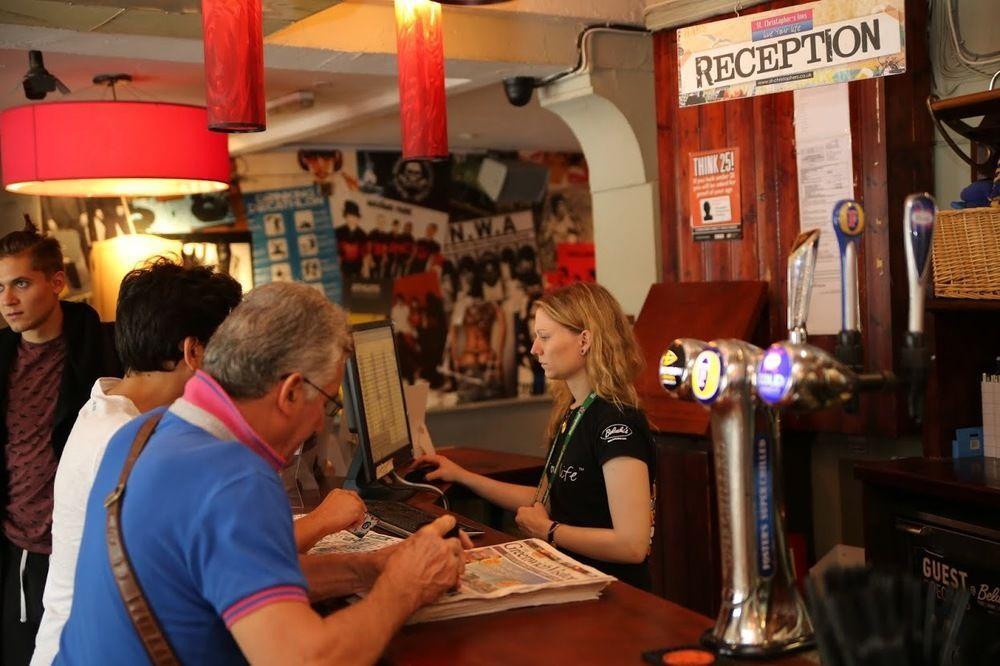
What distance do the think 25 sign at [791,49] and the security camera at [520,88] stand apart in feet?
3.07

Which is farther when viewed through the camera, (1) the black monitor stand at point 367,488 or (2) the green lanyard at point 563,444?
(1) the black monitor stand at point 367,488

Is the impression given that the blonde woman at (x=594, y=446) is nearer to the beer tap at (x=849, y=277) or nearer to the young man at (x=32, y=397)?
the beer tap at (x=849, y=277)

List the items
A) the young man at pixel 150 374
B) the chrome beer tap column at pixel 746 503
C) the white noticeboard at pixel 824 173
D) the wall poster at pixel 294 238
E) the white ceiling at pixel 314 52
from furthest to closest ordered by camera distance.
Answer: the wall poster at pixel 294 238, the white noticeboard at pixel 824 173, the white ceiling at pixel 314 52, the young man at pixel 150 374, the chrome beer tap column at pixel 746 503

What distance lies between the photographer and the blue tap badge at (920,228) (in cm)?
148

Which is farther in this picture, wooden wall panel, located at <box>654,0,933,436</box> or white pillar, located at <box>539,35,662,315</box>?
white pillar, located at <box>539,35,662,315</box>

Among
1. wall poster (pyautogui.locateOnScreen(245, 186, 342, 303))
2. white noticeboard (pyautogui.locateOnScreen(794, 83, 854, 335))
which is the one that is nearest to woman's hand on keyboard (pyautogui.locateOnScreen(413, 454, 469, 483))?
white noticeboard (pyautogui.locateOnScreen(794, 83, 854, 335))

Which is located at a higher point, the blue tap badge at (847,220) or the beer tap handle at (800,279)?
the blue tap badge at (847,220)

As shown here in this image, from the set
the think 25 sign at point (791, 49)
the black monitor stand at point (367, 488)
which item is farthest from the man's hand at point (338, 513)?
the think 25 sign at point (791, 49)

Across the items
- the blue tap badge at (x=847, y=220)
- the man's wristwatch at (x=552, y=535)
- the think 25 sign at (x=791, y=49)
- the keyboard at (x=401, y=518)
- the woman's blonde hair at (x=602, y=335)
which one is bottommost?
the man's wristwatch at (x=552, y=535)

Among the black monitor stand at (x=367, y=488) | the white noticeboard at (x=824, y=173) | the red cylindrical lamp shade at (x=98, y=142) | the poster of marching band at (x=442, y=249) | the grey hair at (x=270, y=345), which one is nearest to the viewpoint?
the grey hair at (x=270, y=345)

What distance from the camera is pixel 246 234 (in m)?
8.45

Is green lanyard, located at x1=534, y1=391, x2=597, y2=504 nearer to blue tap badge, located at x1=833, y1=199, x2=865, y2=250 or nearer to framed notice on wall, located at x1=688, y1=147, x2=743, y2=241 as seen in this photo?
blue tap badge, located at x1=833, y1=199, x2=865, y2=250

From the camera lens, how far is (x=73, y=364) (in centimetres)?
347

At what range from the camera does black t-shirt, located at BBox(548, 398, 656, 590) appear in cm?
275
